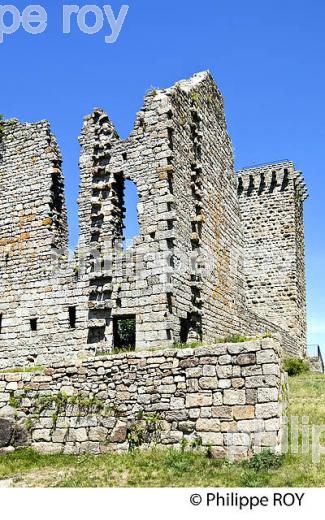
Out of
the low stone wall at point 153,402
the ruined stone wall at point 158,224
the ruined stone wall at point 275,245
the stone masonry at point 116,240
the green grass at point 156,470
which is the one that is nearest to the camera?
the green grass at point 156,470

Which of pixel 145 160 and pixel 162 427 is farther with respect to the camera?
pixel 145 160

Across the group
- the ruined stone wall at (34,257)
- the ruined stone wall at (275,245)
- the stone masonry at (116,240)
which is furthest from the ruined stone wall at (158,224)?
the ruined stone wall at (275,245)

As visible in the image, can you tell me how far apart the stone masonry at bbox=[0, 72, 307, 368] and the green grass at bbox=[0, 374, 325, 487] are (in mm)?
4133

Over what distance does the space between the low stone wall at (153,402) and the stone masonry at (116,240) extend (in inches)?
114

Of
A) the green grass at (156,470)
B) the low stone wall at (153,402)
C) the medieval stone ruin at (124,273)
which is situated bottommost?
the green grass at (156,470)

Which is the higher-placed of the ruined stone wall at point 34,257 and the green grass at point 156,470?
the ruined stone wall at point 34,257

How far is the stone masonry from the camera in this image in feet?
49.0

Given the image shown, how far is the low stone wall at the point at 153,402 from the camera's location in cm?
1012

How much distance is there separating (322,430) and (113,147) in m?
9.30

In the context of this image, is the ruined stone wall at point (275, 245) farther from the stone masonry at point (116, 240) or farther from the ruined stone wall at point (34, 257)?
the ruined stone wall at point (34, 257)
